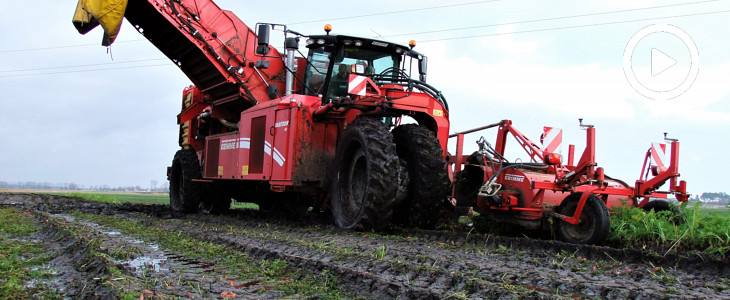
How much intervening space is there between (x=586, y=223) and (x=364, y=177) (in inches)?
103

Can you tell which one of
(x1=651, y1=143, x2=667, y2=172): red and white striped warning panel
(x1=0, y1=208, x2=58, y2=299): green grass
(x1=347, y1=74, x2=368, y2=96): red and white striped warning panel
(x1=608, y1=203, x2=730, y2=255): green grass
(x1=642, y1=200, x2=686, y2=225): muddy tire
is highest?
(x1=347, y1=74, x2=368, y2=96): red and white striped warning panel

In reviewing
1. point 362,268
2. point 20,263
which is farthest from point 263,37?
point 362,268

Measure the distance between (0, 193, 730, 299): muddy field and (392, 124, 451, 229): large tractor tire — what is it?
446mm

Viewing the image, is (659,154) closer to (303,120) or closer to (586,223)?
(586,223)

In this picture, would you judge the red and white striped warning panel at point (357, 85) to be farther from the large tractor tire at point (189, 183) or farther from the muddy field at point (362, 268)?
the large tractor tire at point (189, 183)

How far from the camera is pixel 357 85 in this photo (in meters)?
7.56

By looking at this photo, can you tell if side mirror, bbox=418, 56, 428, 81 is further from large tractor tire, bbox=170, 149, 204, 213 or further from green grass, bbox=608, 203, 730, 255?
large tractor tire, bbox=170, 149, 204, 213

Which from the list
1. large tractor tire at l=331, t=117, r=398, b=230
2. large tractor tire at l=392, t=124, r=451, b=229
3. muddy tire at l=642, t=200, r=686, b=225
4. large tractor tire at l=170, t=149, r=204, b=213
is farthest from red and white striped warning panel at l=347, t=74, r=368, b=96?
large tractor tire at l=170, t=149, r=204, b=213

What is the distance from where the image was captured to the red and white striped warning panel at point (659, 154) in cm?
746

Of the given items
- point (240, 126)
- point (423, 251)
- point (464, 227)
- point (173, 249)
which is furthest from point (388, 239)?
point (240, 126)

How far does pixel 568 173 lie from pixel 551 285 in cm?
309

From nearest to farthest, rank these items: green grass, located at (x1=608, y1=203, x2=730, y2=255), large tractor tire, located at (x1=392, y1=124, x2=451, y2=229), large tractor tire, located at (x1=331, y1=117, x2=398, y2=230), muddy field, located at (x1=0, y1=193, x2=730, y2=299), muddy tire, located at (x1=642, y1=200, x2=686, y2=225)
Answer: muddy field, located at (x1=0, y1=193, x2=730, y2=299) < green grass, located at (x1=608, y1=203, x2=730, y2=255) < muddy tire, located at (x1=642, y1=200, x2=686, y2=225) < large tractor tire, located at (x1=331, y1=117, x2=398, y2=230) < large tractor tire, located at (x1=392, y1=124, x2=451, y2=229)

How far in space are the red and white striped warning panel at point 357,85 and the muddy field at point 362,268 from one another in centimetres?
166

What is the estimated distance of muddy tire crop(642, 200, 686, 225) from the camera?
655 centimetres
